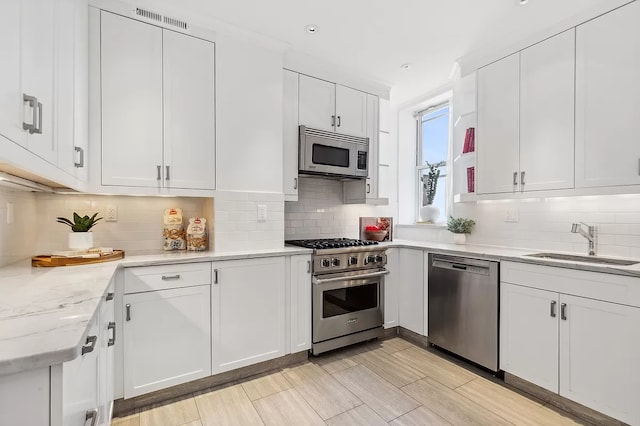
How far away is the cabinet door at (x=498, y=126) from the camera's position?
256 cm

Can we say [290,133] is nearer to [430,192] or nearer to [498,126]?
[498,126]

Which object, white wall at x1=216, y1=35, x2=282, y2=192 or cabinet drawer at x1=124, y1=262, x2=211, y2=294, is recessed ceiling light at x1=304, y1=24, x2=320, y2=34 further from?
cabinet drawer at x1=124, y1=262, x2=211, y2=294

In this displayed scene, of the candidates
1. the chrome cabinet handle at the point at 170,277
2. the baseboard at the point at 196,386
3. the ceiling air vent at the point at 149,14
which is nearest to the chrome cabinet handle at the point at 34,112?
the chrome cabinet handle at the point at 170,277

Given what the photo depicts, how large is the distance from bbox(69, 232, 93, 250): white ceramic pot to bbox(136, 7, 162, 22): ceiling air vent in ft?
4.98

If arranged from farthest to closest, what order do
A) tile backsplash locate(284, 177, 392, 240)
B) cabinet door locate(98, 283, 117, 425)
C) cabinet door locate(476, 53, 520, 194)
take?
tile backsplash locate(284, 177, 392, 240) < cabinet door locate(476, 53, 520, 194) < cabinet door locate(98, 283, 117, 425)

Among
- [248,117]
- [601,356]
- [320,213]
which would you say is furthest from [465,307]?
[248,117]

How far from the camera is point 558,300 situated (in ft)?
6.61

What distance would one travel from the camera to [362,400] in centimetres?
212

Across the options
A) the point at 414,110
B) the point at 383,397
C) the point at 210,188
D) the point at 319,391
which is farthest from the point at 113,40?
the point at 414,110

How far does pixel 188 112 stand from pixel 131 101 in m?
0.36

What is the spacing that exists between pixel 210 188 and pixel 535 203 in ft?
8.85

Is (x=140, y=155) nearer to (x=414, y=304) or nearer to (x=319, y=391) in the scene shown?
(x=319, y=391)

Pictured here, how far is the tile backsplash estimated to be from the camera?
3.27m

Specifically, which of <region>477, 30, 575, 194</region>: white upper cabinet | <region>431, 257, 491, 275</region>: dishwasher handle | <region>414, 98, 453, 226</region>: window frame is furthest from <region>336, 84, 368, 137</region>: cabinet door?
<region>431, 257, 491, 275</region>: dishwasher handle
